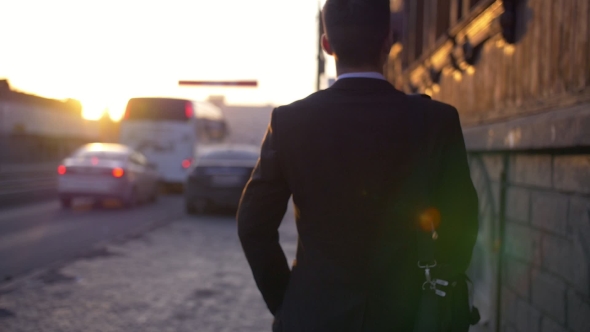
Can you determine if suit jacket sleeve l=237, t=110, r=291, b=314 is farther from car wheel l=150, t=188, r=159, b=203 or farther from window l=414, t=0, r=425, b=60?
car wheel l=150, t=188, r=159, b=203

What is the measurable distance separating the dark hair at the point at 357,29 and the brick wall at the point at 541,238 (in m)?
1.25

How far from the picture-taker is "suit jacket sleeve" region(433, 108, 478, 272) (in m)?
1.89

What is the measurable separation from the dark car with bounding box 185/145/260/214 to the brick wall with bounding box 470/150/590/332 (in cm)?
977

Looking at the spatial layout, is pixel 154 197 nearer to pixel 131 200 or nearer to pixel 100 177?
pixel 131 200

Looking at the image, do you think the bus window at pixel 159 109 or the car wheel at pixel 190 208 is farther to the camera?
the bus window at pixel 159 109

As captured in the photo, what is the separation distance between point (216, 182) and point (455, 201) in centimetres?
1246

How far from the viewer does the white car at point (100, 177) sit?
49.3ft

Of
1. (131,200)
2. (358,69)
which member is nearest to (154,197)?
(131,200)

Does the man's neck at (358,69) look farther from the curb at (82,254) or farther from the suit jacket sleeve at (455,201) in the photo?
the curb at (82,254)

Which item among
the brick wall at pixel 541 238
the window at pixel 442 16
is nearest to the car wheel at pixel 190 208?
the window at pixel 442 16

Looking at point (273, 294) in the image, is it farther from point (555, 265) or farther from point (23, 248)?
point (23, 248)

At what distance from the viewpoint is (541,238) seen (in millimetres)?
3354

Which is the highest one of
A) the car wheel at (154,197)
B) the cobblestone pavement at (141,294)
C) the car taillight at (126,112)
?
the car taillight at (126,112)

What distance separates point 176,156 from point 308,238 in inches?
825
